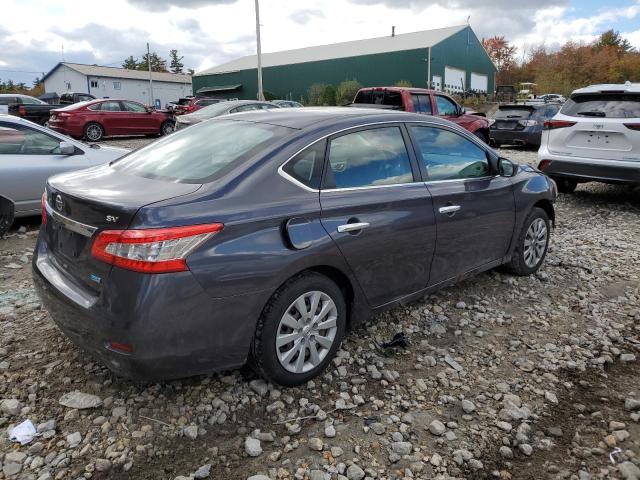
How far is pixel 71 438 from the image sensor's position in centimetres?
270

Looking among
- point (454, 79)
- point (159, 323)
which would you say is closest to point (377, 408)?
point (159, 323)

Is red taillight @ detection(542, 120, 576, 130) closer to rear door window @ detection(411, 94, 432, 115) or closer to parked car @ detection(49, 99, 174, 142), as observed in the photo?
rear door window @ detection(411, 94, 432, 115)

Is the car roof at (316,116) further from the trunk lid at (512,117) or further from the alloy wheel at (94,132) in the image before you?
the alloy wheel at (94,132)

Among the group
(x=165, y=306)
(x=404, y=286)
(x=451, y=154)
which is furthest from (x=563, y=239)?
(x=165, y=306)

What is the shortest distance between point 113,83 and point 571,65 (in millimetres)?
51051

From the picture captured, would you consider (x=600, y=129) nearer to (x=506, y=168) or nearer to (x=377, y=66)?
(x=506, y=168)

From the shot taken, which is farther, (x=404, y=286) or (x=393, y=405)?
(x=404, y=286)

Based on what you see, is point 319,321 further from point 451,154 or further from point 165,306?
point 451,154

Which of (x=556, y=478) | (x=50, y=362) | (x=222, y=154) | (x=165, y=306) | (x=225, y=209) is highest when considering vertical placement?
(x=222, y=154)

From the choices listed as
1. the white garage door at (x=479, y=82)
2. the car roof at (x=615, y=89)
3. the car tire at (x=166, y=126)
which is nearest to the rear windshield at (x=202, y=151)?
the car roof at (x=615, y=89)

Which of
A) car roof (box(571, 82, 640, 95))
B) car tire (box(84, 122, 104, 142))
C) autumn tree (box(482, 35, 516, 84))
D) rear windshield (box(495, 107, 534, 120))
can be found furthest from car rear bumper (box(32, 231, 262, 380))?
autumn tree (box(482, 35, 516, 84))

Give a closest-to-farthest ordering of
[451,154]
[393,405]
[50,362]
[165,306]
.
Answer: [165,306] < [393,405] < [50,362] < [451,154]

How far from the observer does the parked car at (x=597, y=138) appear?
7.30 m

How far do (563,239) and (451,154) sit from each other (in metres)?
3.16
